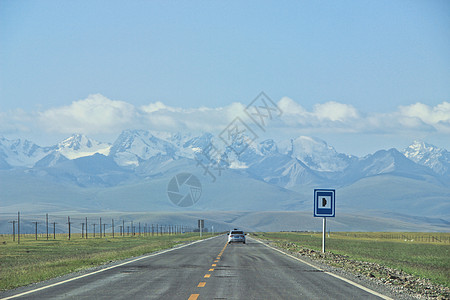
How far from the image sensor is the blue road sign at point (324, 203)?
42019 millimetres

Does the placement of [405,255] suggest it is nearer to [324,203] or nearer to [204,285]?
[324,203]

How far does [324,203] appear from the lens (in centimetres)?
4228

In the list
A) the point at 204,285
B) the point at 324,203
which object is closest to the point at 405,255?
the point at 324,203

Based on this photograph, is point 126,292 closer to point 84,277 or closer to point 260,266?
point 84,277

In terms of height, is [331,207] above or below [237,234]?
above

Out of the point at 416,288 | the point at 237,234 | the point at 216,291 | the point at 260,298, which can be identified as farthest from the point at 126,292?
the point at 237,234

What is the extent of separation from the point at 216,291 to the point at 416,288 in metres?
6.51

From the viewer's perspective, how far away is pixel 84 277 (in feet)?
77.7

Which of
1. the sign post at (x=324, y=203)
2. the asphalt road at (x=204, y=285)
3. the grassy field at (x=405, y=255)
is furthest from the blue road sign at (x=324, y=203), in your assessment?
the asphalt road at (x=204, y=285)

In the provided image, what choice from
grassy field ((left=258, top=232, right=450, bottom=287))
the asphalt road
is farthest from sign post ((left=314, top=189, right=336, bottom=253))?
the asphalt road

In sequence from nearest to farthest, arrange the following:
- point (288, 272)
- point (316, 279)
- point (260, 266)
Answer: point (316, 279), point (288, 272), point (260, 266)

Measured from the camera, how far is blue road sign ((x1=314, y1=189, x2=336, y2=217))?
4202cm

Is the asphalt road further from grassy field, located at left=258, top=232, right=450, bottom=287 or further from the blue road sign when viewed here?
the blue road sign

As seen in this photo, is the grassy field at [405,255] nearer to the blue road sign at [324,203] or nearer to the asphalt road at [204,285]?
the blue road sign at [324,203]
